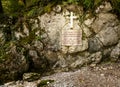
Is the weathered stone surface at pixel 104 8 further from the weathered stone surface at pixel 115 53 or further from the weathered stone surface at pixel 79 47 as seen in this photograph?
the weathered stone surface at pixel 115 53

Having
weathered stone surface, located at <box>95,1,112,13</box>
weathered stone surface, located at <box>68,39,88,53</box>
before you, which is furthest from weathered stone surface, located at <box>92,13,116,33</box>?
weathered stone surface, located at <box>68,39,88,53</box>

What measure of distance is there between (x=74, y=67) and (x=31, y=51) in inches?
61.8

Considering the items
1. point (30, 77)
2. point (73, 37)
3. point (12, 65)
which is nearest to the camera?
point (30, 77)

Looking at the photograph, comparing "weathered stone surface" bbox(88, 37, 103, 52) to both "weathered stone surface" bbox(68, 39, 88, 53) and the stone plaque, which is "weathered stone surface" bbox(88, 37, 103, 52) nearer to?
"weathered stone surface" bbox(68, 39, 88, 53)

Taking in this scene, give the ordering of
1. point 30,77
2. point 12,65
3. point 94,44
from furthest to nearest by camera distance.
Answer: point 94,44 → point 12,65 → point 30,77

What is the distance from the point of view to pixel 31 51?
9.39m

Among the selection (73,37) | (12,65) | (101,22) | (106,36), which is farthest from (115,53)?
(12,65)

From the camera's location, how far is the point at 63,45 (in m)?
9.31

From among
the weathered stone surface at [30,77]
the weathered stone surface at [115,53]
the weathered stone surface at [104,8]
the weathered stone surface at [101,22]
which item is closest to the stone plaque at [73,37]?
the weathered stone surface at [101,22]

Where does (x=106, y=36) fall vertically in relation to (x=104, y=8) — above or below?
below

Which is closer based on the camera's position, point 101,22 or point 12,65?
point 12,65

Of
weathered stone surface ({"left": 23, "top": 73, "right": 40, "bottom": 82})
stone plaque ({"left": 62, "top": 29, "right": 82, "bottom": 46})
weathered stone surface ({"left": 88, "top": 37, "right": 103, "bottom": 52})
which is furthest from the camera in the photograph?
weathered stone surface ({"left": 88, "top": 37, "right": 103, "bottom": 52})

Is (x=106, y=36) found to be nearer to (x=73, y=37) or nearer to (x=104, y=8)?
(x=104, y=8)

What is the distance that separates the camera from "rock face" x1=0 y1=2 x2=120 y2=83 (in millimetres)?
9211
